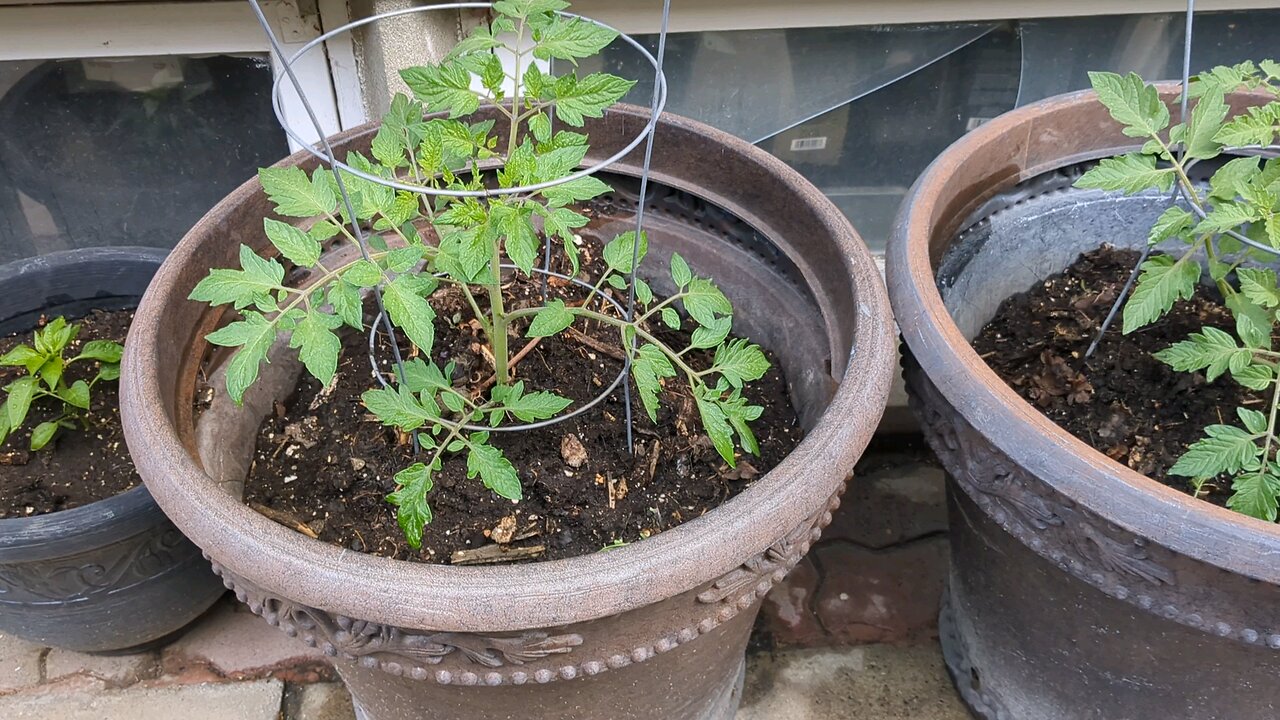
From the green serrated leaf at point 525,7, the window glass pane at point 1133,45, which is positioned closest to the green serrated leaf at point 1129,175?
the green serrated leaf at point 525,7

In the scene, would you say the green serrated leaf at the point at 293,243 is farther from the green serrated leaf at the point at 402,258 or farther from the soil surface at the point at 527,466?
the soil surface at the point at 527,466

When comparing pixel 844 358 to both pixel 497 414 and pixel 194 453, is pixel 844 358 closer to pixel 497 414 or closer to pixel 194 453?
pixel 497 414

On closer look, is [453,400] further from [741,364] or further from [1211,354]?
[1211,354]

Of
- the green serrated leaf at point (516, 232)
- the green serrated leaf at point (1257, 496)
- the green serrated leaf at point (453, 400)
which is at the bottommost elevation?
the green serrated leaf at point (1257, 496)

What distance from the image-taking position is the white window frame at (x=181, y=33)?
1506mm

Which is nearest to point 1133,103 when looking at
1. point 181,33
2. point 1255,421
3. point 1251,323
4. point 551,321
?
point 1251,323

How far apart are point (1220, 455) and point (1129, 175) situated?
0.37 meters

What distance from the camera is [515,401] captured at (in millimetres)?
1068

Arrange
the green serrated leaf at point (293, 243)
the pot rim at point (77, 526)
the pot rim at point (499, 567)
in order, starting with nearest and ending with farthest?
1. the pot rim at point (499, 567)
2. the green serrated leaf at point (293, 243)
3. the pot rim at point (77, 526)

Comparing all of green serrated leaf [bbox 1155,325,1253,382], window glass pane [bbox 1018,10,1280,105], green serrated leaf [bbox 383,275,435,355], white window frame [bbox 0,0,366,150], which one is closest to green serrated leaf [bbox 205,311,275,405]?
green serrated leaf [bbox 383,275,435,355]

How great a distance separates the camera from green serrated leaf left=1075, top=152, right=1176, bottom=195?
1099 millimetres

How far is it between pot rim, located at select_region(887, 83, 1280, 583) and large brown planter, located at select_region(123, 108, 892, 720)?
10cm

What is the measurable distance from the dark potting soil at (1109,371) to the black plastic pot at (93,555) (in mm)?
1363

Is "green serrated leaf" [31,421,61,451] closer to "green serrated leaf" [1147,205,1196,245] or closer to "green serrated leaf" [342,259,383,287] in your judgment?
"green serrated leaf" [342,259,383,287]
